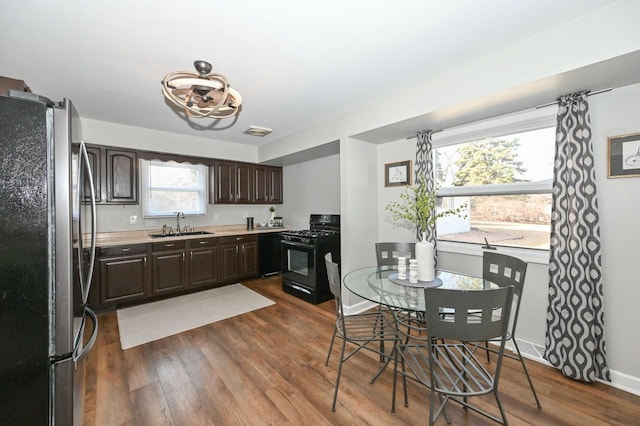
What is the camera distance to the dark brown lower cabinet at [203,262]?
3.98 m

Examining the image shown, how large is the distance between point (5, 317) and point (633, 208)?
364 cm

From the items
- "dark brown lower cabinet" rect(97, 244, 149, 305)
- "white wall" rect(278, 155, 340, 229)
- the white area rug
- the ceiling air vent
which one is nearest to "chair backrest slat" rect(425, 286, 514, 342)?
the white area rug

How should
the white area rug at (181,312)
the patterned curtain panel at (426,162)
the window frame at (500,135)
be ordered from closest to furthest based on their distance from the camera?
the window frame at (500,135) → the white area rug at (181,312) → the patterned curtain panel at (426,162)

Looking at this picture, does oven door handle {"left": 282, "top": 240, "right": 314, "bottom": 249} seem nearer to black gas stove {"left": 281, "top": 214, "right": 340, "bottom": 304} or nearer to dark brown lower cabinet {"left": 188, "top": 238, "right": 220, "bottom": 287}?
black gas stove {"left": 281, "top": 214, "right": 340, "bottom": 304}

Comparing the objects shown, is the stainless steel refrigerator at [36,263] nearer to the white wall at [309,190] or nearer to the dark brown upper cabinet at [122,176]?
the dark brown upper cabinet at [122,176]

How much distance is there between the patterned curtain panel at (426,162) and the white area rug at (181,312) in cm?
227

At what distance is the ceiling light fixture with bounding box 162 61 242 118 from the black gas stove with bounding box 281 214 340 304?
6.93 feet

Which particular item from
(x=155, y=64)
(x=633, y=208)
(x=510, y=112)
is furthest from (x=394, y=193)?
(x=155, y=64)

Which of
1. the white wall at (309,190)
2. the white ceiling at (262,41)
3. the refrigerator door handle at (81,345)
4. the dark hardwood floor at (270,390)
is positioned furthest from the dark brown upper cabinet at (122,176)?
the refrigerator door handle at (81,345)

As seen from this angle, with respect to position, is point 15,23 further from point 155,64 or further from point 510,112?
point 510,112

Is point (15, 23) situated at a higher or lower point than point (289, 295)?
higher

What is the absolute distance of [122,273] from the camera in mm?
3416

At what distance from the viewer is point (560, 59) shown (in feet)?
5.77

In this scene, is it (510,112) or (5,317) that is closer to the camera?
(5,317)
